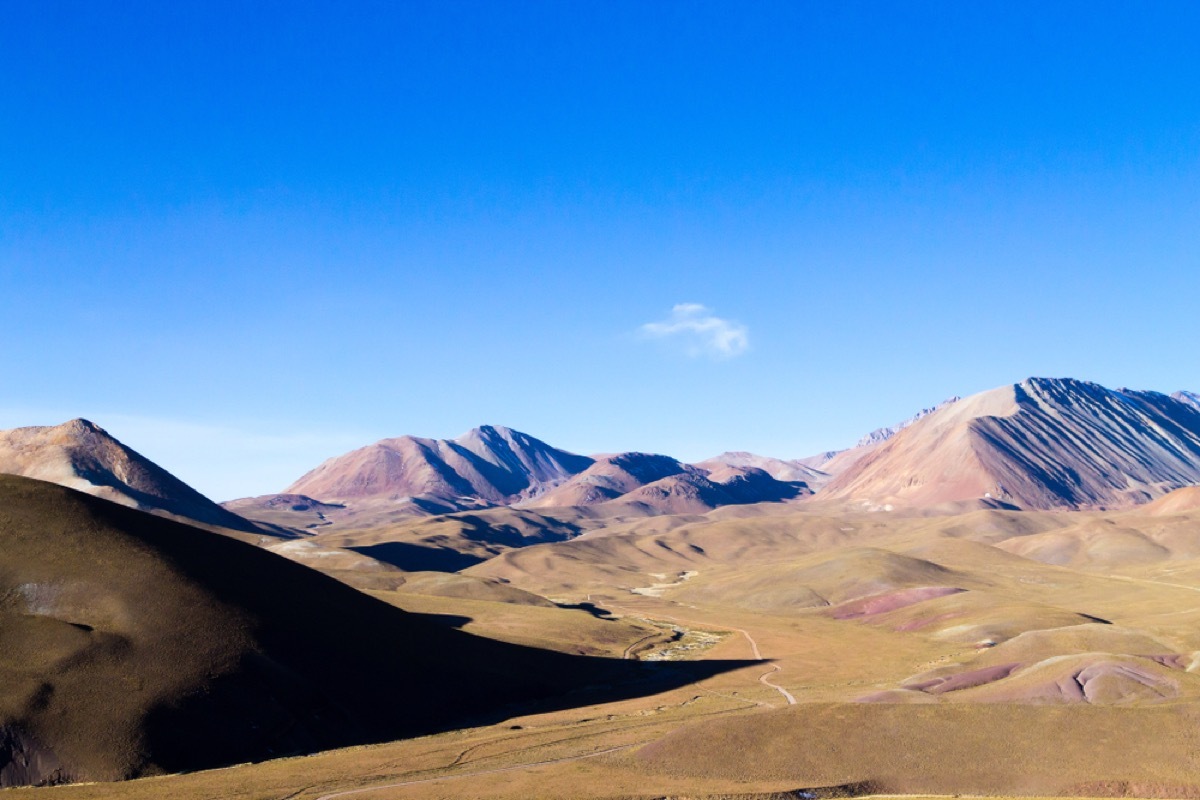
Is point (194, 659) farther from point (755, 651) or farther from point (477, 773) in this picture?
point (755, 651)

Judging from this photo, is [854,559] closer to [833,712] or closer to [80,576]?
[833,712]

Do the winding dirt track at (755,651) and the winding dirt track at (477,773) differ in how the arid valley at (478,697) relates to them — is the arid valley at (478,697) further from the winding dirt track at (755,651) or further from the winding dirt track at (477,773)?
the winding dirt track at (755,651)

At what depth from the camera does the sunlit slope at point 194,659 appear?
6456cm

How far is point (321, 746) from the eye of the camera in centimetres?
7162

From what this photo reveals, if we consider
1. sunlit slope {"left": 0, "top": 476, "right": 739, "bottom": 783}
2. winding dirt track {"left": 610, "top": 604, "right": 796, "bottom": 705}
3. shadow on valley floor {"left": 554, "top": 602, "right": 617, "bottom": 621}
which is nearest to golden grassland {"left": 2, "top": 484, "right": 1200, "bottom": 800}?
winding dirt track {"left": 610, "top": 604, "right": 796, "bottom": 705}

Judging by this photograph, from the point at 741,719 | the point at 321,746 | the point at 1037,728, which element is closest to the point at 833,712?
the point at 741,719

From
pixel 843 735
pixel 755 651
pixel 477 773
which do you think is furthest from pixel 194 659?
pixel 755 651

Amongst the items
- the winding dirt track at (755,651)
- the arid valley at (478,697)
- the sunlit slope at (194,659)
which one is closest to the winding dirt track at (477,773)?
the arid valley at (478,697)

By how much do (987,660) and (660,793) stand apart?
56885 millimetres

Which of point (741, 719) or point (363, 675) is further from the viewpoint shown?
point (363, 675)

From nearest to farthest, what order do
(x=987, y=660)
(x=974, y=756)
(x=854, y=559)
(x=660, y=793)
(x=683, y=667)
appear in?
(x=660, y=793)
(x=974, y=756)
(x=987, y=660)
(x=683, y=667)
(x=854, y=559)

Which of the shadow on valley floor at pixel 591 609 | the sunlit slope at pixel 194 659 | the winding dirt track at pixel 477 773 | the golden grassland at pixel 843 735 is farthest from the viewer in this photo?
the shadow on valley floor at pixel 591 609

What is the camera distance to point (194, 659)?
74.7 meters

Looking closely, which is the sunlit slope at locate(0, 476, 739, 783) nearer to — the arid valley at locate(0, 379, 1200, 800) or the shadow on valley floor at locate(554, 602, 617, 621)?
the arid valley at locate(0, 379, 1200, 800)
